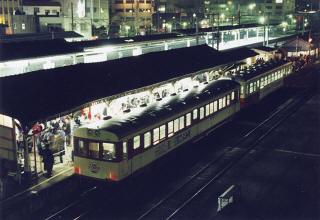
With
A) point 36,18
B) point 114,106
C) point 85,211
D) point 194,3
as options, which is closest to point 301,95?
point 114,106

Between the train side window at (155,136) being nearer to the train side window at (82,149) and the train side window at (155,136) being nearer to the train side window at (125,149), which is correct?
the train side window at (125,149)

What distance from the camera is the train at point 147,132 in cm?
1633

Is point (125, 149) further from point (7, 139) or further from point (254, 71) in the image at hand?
point (254, 71)

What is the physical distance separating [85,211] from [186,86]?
1654 centimetres

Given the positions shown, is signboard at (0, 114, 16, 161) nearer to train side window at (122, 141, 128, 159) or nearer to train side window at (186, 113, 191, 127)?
train side window at (122, 141, 128, 159)

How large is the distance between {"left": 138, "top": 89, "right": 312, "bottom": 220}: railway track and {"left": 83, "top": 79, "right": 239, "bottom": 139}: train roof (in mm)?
3008

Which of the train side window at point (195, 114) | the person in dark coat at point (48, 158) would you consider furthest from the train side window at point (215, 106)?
the person in dark coat at point (48, 158)

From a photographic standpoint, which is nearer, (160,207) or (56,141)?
(160,207)

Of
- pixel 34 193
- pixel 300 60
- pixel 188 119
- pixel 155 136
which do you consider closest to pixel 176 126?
pixel 188 119

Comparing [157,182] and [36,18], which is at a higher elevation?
[36,18]

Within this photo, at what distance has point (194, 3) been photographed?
13800 centimetres

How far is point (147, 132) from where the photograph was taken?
1769cm

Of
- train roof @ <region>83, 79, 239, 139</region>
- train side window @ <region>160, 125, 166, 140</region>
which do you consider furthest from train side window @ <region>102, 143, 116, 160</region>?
train side window @ <region>160, 125, 166, 140</region>

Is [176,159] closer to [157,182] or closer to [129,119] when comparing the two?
[157,182]
